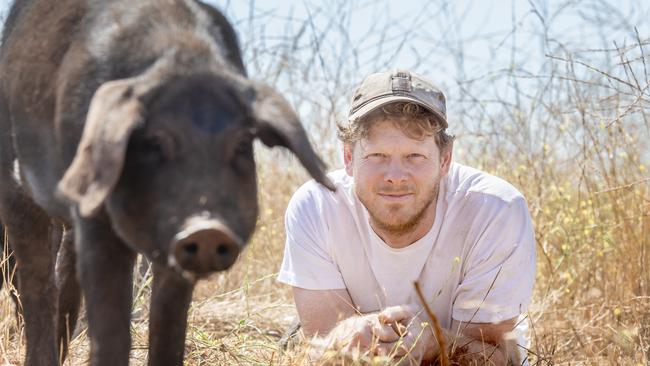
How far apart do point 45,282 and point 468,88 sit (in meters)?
3.89

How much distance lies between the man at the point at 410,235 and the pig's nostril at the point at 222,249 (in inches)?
60.1

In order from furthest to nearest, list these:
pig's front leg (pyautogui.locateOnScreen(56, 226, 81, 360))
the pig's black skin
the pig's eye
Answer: pig's front leg (pyautogui.locateOnScreen(56, 226, 81, 360)) → the pig's eye → the pig's black skin

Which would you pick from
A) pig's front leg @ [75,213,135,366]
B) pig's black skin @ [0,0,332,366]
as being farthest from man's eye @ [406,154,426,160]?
pig's front leg @ [75,213,135,366]

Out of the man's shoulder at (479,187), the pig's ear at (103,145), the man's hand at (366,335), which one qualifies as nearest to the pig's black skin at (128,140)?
the pig's ear at (103,145)

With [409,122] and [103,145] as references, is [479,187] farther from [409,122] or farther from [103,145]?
[103,145]

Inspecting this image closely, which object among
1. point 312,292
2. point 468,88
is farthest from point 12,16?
point 468,88

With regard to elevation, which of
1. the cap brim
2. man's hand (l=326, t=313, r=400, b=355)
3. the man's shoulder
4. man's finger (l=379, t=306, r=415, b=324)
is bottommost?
man's hand (l=326, t=313, r=400, b=355)

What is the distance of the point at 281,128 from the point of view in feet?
8.79

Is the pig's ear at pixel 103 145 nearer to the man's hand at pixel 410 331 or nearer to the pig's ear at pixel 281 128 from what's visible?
the pig's ear at pixel 281 128

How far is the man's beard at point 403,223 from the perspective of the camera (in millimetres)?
4203

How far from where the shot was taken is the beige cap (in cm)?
420

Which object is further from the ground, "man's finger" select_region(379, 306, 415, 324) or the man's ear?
the man's ear

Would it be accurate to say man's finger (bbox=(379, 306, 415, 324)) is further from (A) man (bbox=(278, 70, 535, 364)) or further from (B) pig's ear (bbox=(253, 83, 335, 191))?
(B) pig's ear (bbox=(253, 83, 335, 191))

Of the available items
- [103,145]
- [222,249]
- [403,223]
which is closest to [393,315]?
[403,223]
